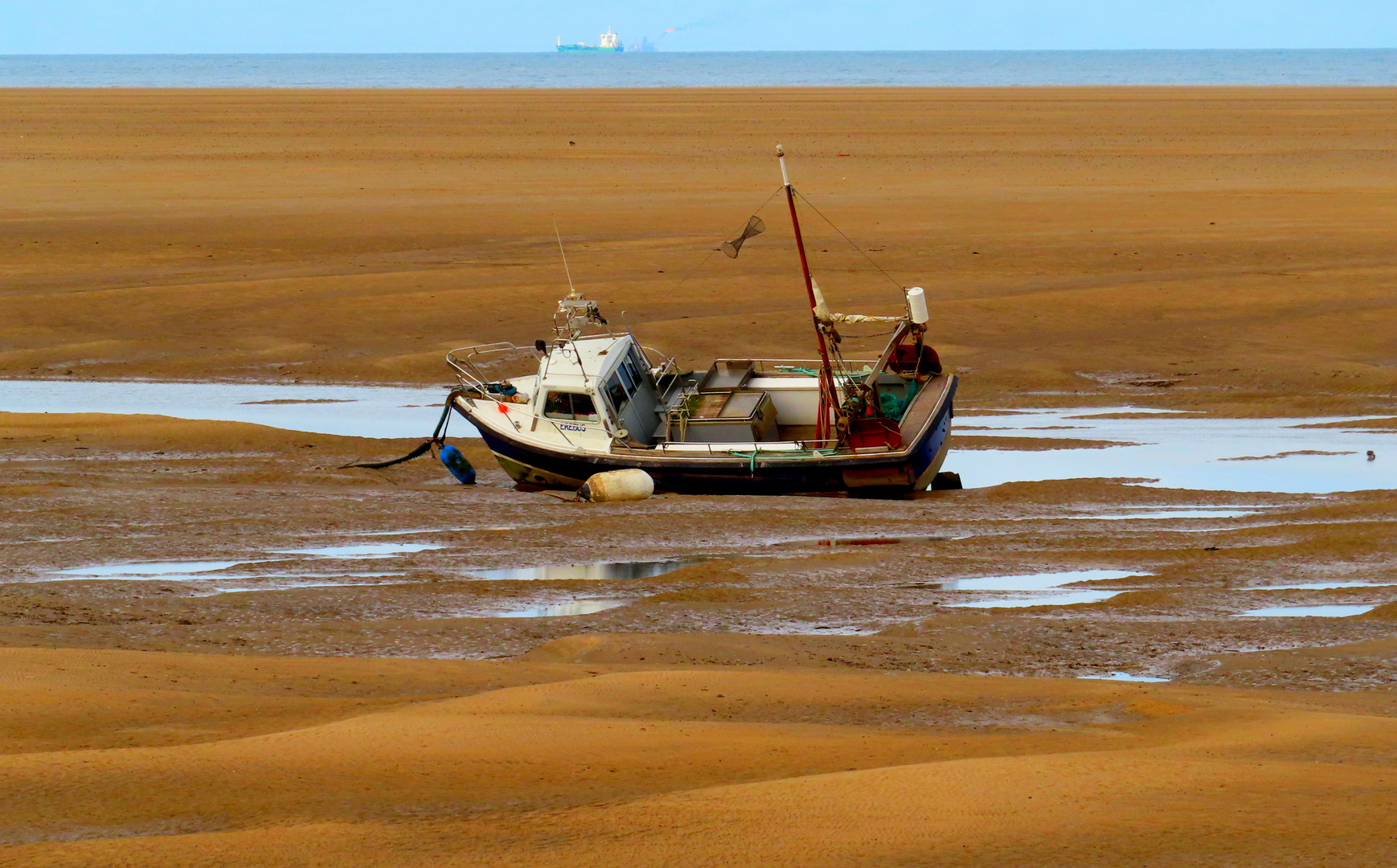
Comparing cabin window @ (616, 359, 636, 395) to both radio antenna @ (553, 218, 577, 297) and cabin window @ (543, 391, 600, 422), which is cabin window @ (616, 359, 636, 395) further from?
radio antenna @ (553, 218, 577, 297)

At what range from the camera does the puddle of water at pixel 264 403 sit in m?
22.1

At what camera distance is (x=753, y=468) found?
17.7 meters

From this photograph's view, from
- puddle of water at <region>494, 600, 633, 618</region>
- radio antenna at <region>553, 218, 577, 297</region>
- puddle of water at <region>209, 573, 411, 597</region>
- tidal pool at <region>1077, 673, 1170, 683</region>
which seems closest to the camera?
tidal pool at <region>1077, 673, 1170, 683</region>

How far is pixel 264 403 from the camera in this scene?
23.5m

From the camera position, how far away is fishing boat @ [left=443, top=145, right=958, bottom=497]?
17.8m

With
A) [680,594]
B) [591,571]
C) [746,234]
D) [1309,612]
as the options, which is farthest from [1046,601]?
[746,234]

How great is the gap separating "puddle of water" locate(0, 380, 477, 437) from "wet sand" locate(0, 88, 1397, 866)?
0.89 m

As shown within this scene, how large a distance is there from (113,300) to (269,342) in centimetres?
472

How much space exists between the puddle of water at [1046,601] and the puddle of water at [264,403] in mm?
11185

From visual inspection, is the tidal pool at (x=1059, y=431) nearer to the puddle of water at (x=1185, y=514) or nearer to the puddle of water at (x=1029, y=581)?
the puddle of water at (x=1185, y=514)

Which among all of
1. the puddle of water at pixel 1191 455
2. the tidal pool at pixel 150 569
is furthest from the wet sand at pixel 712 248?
the tidal pool at pixel 150 569

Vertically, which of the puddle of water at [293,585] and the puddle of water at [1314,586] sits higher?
the puddle of water at [293,585]

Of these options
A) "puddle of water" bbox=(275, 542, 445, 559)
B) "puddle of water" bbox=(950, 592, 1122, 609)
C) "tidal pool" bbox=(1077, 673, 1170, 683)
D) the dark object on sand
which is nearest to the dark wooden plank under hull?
the dark object on sand

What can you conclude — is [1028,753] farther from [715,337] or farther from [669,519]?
[715,337]
